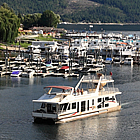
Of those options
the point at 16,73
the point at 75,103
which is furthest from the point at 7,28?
the point at 75,103

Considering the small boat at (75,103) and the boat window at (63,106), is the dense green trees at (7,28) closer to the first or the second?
the small boat at (75,103)

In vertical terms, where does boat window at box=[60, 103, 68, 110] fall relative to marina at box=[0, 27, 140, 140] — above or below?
above

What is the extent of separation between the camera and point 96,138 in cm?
5853

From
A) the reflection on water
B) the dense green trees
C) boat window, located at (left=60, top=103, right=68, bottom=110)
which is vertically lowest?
the reflection on water

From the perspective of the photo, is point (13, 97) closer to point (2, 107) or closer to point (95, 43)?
point (2, 107)

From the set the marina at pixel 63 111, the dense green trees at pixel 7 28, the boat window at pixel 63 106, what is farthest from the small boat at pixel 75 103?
the dense green trees at pixel 7 28

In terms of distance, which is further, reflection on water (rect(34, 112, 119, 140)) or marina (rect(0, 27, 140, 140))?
marina (rect(0, 27, 140, 140))

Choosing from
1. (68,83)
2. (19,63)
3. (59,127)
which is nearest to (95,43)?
(19,63)

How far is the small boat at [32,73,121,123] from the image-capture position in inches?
2448

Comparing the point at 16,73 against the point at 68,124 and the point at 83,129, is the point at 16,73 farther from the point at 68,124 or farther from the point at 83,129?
the point at 83,129

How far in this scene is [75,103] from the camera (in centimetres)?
6406

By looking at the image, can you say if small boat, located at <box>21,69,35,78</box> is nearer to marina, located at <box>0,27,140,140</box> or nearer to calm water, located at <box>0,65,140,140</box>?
marina, located at <box>0,27,140,140</box>

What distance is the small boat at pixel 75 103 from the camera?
62.2 metres

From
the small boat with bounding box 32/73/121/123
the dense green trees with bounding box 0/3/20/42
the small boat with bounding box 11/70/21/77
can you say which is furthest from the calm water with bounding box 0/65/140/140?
the dense green trees with bounding box 0/3/20/42
